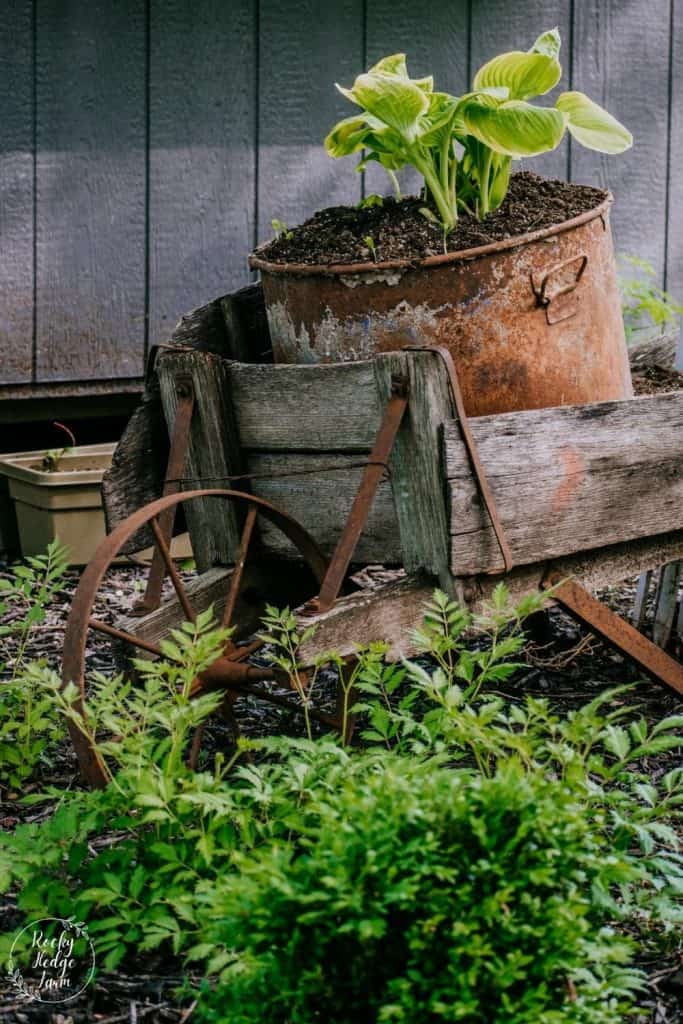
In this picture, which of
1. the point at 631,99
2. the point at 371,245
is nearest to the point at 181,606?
the point at 371,245

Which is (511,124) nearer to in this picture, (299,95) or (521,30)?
(299,95)

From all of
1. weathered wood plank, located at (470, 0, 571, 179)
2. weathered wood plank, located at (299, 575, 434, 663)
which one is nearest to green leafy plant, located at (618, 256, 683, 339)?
weathered wood plank, located at (470, 0, 571, 179)

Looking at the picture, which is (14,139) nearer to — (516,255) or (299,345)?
(299,345)

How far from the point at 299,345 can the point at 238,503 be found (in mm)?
393

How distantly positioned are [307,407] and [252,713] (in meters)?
0.86

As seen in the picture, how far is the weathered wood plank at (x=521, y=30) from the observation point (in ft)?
16.0

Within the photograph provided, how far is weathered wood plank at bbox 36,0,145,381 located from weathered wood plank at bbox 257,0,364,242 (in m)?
0.46

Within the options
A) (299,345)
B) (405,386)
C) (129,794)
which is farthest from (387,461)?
(129,794)

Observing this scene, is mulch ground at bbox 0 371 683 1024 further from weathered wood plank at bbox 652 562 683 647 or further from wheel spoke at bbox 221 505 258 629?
wheel spoke at bbox 221 505 258 629

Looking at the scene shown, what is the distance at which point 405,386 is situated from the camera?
2.48 metres

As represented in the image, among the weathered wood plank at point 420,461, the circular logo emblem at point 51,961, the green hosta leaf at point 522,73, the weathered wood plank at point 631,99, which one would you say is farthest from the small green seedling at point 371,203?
the weathered wood plank at point 631,99

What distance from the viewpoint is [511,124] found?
102 inches

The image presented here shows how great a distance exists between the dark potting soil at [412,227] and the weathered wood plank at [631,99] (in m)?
2.35

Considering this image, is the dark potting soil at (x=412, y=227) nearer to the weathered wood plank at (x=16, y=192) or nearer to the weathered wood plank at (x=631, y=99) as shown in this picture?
the weathered wood plank at (x=16, y=192)
